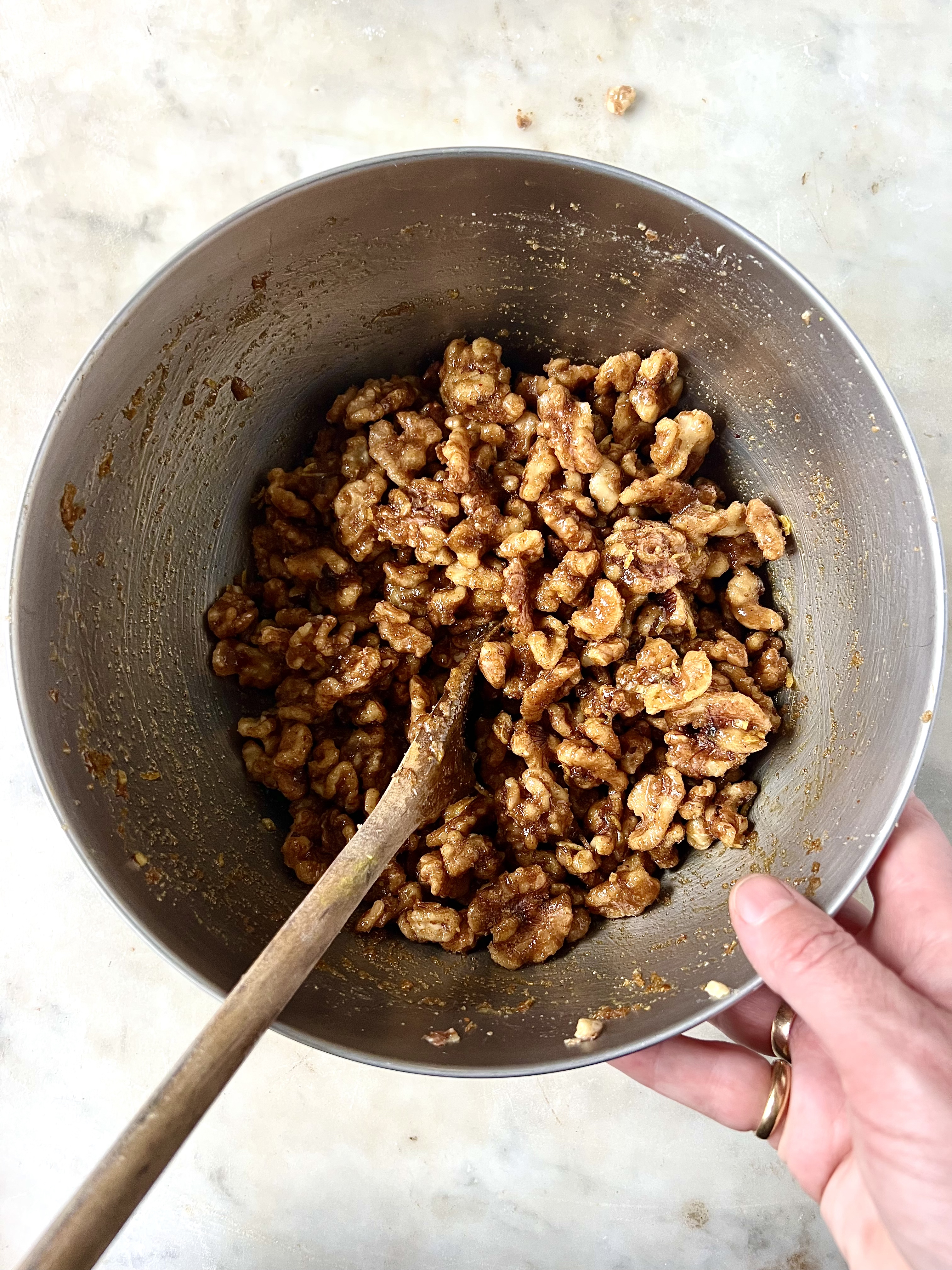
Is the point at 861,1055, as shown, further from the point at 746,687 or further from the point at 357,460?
the point at 357,460

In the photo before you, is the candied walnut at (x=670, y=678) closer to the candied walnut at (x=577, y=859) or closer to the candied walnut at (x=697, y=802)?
the candied walnut at (x=697, y=802)

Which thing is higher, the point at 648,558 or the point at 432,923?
the point at 648,558

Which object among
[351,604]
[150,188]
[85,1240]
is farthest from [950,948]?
[150,188]

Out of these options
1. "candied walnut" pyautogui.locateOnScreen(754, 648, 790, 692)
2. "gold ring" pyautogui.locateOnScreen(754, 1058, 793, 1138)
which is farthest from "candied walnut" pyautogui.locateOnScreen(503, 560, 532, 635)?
"gold ring" pyautogui.locateOnScreen(754, 1058, 793, 1138)

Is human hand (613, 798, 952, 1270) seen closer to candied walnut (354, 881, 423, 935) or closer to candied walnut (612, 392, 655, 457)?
candied walnut (354, 881, 423, 935)

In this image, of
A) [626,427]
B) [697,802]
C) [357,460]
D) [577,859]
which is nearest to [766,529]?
[626,427]

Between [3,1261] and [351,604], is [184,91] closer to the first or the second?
[351,604]
